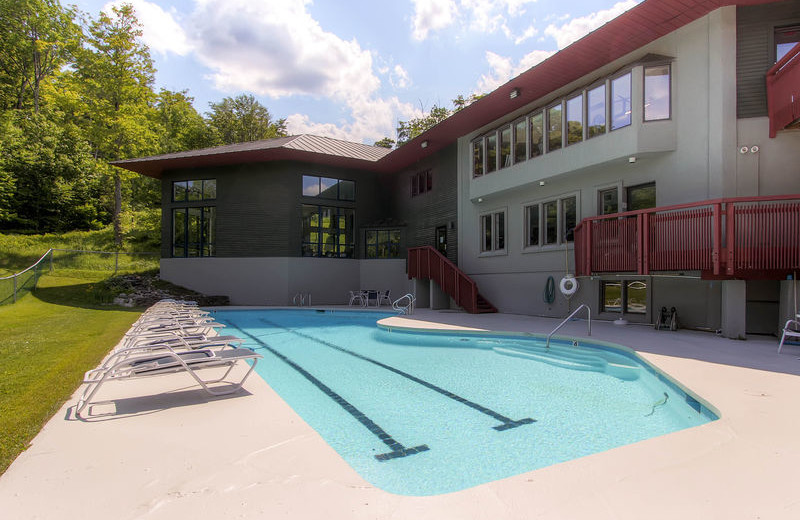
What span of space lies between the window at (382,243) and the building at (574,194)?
0.07 meters

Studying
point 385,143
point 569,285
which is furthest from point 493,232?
point 385,143

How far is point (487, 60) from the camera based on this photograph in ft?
62.5

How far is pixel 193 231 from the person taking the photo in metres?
19.5

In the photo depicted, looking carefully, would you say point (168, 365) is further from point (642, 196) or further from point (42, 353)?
point (642, 196)

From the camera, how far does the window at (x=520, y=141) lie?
1292cm

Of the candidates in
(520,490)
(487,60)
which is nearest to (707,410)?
(520,490)

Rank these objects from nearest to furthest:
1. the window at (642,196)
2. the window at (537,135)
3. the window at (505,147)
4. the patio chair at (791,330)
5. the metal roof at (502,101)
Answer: the patio chair at (791,330)
the metal roof at (502,101)
the window at (642,196)
the window at (537,135)
the window at (505,147)

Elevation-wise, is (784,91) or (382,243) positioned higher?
(784,91)

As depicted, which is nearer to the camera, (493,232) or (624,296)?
(624,296)

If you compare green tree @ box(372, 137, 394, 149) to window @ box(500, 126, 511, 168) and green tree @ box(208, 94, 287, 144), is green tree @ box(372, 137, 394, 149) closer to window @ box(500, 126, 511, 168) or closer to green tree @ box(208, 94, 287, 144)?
green tree @ box(208, 94, 287, 144)

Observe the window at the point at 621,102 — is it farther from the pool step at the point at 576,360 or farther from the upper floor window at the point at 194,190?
the upper floor window at the point at 194,190

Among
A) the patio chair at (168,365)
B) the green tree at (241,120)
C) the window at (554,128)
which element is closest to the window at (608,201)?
the window at (554,128)

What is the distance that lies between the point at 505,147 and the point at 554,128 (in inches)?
81.9

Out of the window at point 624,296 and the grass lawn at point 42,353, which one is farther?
the window at point 624,296
